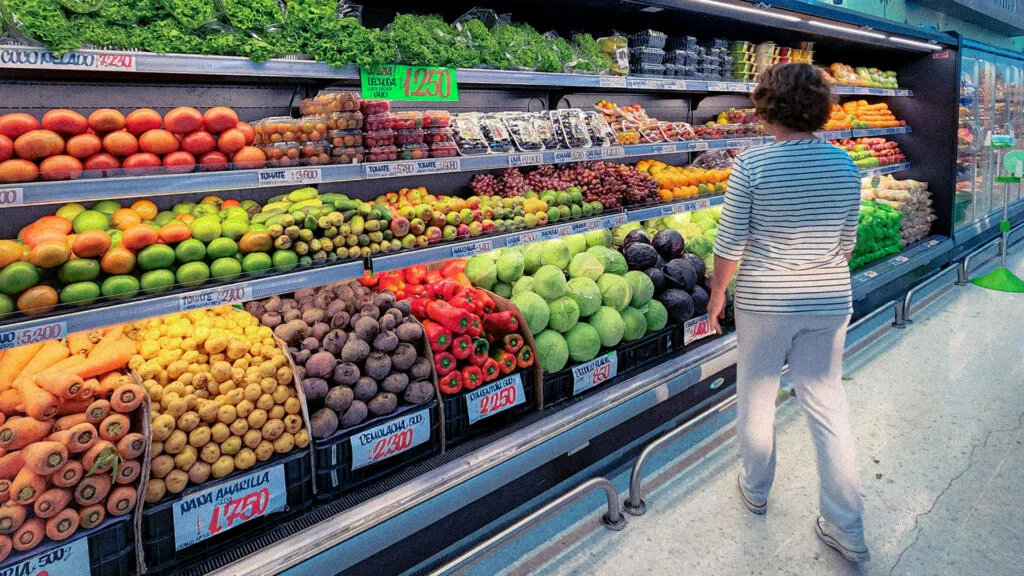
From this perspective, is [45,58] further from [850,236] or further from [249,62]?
[850,236]

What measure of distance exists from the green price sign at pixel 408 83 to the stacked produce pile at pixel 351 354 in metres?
0.80

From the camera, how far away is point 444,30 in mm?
2715

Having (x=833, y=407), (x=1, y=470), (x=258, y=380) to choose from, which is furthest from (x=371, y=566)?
(x=833, y=407)

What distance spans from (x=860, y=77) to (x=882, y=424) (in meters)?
3.60

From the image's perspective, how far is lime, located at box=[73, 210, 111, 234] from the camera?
2.00 m

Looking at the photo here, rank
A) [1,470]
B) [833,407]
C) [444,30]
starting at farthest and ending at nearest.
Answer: [444,30] < [833,407] < [1,470]

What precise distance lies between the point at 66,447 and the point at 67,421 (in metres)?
0.09

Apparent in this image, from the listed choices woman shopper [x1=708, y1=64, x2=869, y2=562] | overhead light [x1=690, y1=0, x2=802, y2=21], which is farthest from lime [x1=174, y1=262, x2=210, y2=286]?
overhead light [x1=690, y1=0, x2=802, y2=21]

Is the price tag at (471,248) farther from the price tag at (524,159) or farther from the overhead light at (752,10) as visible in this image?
the overhead light at (752,10)

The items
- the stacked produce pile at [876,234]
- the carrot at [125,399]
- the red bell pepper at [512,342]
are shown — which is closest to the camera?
the carrot at [125,399]

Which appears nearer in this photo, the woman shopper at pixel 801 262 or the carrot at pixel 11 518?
the carrot at pixel 11 518

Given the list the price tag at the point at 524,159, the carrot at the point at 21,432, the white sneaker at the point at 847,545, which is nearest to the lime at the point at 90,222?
the carrot at the point at 21,432

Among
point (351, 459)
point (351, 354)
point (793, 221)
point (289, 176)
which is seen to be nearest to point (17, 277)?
point (289, 176)

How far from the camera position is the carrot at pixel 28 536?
4.81ft
